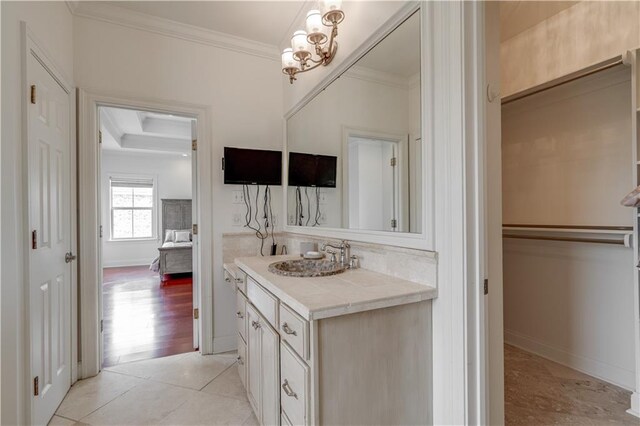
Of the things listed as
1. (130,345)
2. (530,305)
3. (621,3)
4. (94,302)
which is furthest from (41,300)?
(621,3)

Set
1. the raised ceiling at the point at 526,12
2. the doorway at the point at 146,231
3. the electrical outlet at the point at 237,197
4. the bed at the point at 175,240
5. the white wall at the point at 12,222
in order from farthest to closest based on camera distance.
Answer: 1. the bed at the point at 175,240
2. the doorway at the point at 146,231
3. the electrical outlet at the point at 237,197
4. the raised ceiling at the point at 526,12
5. the white wall at the point at 12,222

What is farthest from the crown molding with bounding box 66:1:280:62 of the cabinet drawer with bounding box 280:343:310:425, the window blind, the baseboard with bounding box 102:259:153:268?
the baseboard with bounding box 102:259:153:268

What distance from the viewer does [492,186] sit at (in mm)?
1278

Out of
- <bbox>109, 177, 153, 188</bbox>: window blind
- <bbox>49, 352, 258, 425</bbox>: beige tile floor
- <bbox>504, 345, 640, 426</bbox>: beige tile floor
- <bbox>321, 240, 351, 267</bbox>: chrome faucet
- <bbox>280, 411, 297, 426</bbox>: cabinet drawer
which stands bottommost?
<bbox>49, 352, 258, 425</bbox>: beige tile floor

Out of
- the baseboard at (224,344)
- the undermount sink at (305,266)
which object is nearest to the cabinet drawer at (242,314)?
the undermount sink at (305,266)

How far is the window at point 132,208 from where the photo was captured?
6777mm

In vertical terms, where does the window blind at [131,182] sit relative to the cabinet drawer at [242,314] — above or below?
above

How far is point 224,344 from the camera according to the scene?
8.77 ft

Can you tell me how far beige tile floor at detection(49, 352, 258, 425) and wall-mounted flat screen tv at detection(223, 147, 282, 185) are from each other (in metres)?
1.54

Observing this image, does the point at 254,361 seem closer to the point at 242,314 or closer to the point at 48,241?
the point at 242,314

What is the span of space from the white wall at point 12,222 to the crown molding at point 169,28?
2.85ft

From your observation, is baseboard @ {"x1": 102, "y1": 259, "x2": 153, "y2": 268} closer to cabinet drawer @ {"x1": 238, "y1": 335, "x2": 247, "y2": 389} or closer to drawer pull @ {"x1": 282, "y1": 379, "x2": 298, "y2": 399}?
cabinet drawer @ {"x1": 238, "y1": 335, "x2": 247, "y2": 389}

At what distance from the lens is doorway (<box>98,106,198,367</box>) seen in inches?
127

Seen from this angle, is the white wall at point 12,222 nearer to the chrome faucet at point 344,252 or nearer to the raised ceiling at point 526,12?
the chrome faucet at point 344,252
